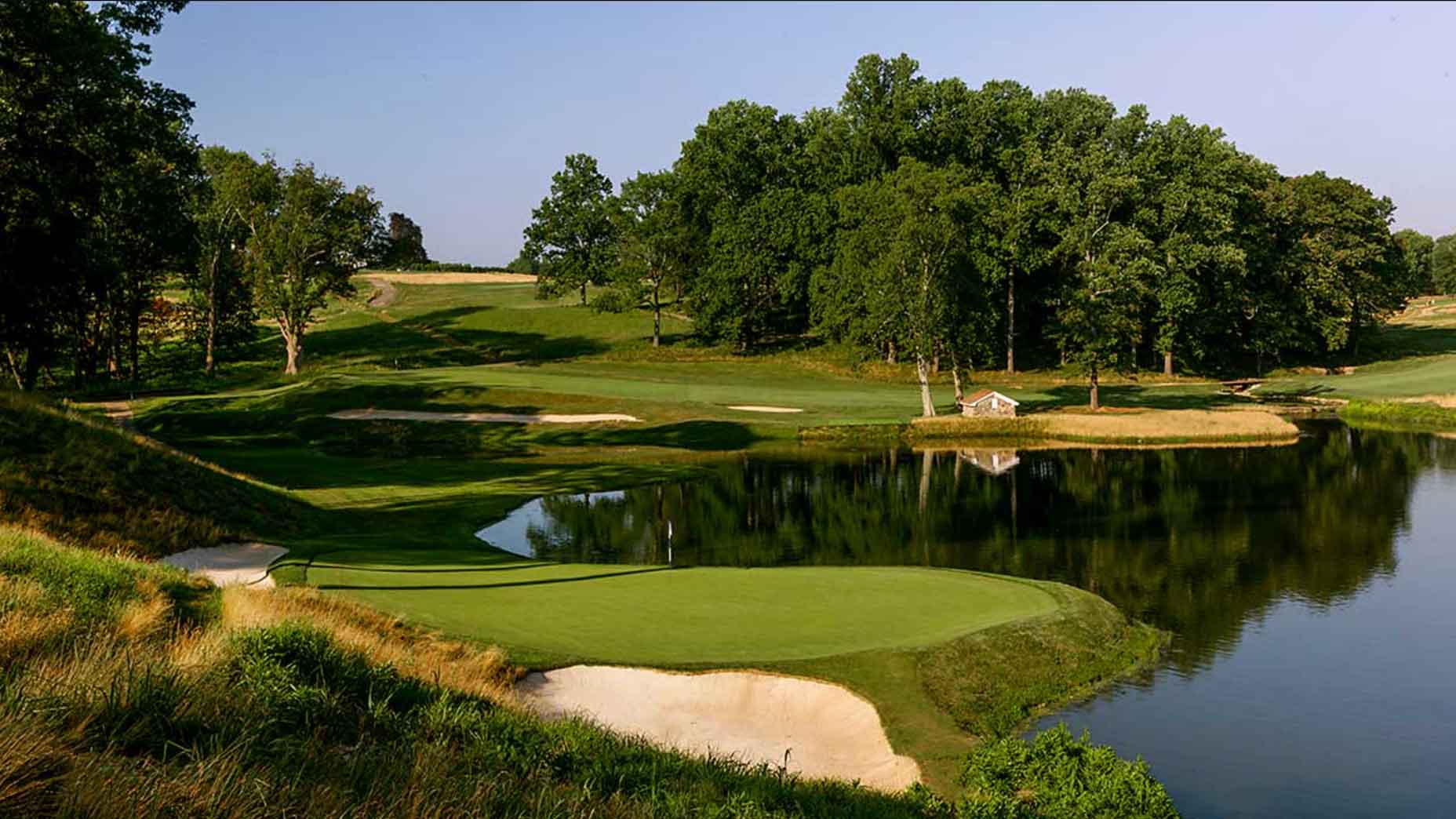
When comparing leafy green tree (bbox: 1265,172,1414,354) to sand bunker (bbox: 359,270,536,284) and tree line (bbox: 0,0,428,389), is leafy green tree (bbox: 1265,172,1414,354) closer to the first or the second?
tree line (bbox: 0,0,428,389)

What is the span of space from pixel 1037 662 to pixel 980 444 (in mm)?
37033

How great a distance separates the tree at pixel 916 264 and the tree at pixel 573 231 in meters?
41.6

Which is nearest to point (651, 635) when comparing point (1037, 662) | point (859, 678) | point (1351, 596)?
point (859, 678)

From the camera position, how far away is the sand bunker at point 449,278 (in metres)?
138

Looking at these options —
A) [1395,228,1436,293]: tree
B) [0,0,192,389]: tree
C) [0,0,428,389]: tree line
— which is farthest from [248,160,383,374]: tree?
[1395,228,1436,293]: tree

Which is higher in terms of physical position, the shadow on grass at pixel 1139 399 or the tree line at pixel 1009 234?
the tree line at pixel 1009 234

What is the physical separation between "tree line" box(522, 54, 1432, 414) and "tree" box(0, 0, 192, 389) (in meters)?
39.1

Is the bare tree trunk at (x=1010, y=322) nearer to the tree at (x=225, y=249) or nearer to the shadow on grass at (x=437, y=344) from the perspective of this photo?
the shadow on grass at (x=437, y=344)

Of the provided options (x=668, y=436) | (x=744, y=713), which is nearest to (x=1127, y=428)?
(x=668, y=436)

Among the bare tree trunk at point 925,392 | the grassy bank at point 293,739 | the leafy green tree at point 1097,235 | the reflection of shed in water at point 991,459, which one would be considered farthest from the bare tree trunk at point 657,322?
the grassy bank at point 293,739

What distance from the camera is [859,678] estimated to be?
16250 mm

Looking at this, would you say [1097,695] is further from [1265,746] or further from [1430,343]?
[1430,343]

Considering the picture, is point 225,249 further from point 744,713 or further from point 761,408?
point 744,713

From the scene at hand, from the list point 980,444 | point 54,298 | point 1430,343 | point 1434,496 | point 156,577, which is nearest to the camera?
point 156,577
